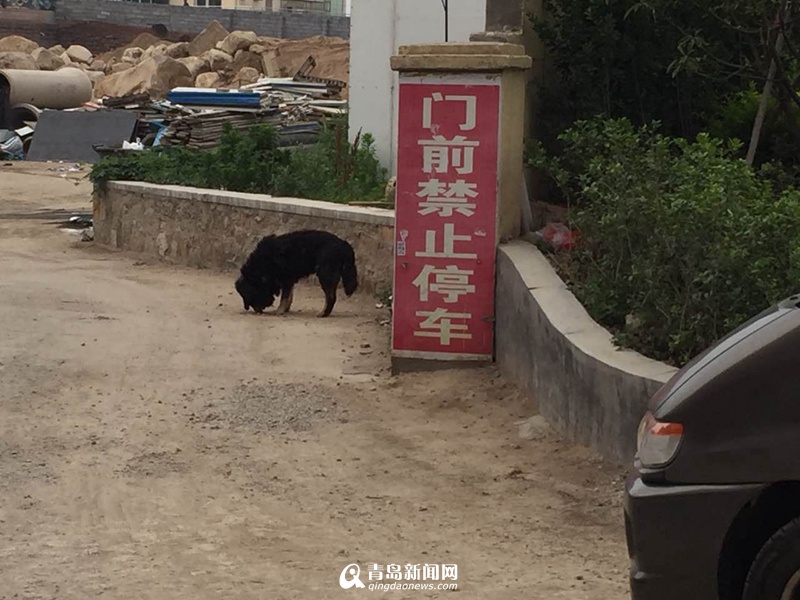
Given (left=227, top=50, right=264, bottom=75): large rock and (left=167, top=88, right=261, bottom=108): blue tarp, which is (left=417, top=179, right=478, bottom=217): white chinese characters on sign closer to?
(left=167, top=88, right=261, bottom=108): blue tarp

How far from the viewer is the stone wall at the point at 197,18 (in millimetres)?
60094

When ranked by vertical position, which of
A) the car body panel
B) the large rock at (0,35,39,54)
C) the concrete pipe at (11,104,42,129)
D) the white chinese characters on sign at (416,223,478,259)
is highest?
the car body panel

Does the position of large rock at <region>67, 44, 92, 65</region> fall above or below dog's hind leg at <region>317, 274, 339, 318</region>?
below

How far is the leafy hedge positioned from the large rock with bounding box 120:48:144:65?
32.2 m

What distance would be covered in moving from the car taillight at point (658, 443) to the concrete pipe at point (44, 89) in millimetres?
33629

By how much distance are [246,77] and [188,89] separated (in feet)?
35.3

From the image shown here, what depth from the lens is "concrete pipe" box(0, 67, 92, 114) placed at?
35750 mm

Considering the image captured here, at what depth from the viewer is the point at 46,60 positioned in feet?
151

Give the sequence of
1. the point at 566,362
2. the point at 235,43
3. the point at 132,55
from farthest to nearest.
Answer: the point at 132,55
the point at 235,43
the point at 566,362

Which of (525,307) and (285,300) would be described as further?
(285,300)

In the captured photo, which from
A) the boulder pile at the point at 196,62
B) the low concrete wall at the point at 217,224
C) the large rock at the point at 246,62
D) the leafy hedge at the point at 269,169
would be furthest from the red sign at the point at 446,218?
the large rock at the point at 246,62

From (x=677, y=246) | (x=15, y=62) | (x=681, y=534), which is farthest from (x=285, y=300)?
(x=15, y=62)

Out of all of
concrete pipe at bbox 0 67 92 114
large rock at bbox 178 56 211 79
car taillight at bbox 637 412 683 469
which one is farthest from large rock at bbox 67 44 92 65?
car taillight at bbox 637 412 683 469

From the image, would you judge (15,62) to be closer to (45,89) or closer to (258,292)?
Result: (45,89)
